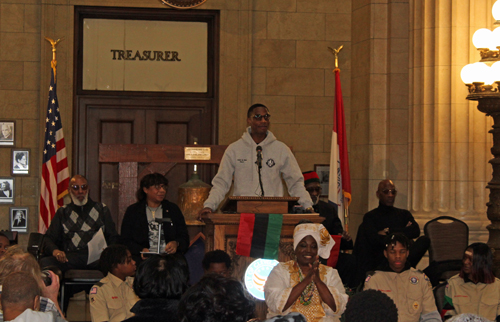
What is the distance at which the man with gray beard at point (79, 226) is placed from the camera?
21.6ft

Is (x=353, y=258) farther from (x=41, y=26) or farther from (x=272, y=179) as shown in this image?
(x=41, y=26)

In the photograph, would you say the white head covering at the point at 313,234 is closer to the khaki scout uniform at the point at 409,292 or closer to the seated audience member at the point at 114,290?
the khaki scout uniform at the point at 409,292

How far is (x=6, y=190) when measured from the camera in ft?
28.5

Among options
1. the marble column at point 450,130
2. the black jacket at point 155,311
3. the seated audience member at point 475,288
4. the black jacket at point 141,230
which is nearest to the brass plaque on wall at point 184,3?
the marble column at point 450,130

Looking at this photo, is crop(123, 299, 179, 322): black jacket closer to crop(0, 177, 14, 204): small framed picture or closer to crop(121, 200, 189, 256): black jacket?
crop(121, 200, 189, 256): black jacket

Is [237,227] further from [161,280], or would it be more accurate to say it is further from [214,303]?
[214,303]

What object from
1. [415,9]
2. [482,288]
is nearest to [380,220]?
[482,288]

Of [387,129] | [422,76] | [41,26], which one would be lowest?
[387,129]

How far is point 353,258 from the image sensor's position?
700cm

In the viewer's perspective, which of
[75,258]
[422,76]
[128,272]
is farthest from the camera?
[422,76]

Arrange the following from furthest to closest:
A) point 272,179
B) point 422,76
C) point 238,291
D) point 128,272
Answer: point 422,76, point 272,179, point 128,272, point 238,291

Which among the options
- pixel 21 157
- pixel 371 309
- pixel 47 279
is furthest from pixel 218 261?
pixel 21 157

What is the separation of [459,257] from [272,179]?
2.53 m

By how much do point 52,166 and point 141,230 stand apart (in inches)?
98.3
